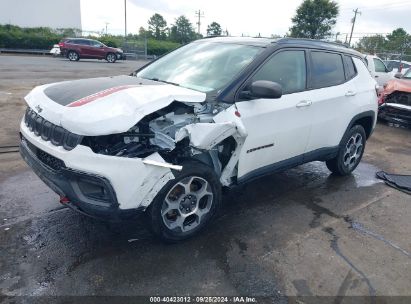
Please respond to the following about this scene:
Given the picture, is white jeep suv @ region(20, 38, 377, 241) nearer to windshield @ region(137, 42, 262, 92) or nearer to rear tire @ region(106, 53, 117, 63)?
windshield @ region(137, 42, 262, 92)

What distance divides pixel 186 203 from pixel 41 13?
193ft

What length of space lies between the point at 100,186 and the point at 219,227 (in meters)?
1.44

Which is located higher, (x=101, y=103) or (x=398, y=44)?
(x=398, y=44)

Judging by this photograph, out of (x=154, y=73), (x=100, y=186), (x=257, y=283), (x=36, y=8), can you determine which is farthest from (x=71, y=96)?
(x=36, y=8)

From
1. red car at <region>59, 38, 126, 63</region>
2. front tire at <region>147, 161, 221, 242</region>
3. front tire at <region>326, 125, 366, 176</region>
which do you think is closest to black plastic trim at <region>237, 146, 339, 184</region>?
front tire at <region>326, 125, 366, 176</region>

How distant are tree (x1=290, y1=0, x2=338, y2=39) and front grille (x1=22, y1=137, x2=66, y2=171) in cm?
3527

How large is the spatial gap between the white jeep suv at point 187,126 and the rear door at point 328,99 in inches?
0.6

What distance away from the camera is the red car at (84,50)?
25.7m

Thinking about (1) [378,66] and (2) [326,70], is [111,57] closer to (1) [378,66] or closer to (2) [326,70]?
(1) [378,66]

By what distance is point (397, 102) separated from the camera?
8.77 metres

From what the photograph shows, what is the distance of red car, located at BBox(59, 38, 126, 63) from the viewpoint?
84.3 ft

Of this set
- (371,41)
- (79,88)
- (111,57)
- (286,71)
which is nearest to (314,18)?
(371,41)

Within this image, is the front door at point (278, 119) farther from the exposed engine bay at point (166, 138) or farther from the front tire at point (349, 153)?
the front tire at point (349, 153)

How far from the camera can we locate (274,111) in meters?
3.62
